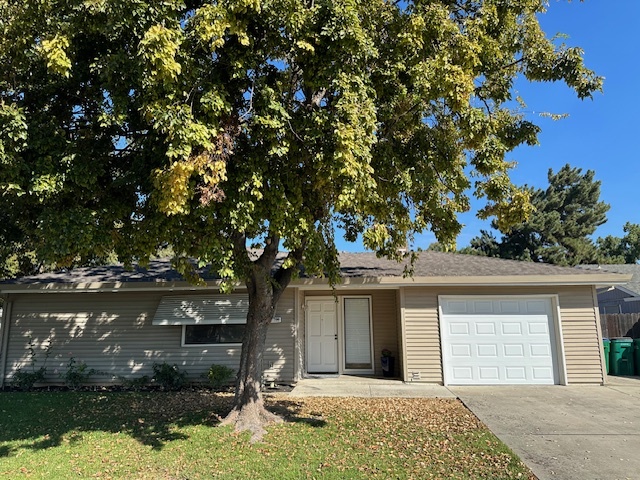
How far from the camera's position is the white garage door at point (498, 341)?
1070cm

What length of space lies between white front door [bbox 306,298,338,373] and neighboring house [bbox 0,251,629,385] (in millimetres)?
55

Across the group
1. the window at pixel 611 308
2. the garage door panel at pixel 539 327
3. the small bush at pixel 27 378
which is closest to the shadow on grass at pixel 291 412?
the garage door panel at pixel 539 327

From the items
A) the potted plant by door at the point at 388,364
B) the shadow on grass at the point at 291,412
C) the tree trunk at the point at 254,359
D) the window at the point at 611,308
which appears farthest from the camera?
the window at the point at 611,308

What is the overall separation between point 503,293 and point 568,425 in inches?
169

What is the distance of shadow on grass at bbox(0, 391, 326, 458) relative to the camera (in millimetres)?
6703

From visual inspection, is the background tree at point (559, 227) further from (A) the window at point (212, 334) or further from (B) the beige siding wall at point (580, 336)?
(A) the window at point (212, 334)

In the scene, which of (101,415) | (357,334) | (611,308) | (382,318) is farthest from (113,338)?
(611,308)

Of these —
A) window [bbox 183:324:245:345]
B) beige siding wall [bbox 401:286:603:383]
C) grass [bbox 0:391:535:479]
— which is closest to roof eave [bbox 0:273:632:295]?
beige siding wall [bbox 401:286:603:383]

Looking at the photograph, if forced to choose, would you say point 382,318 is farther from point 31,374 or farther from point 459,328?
point 31,374

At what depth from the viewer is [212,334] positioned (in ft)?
37.3

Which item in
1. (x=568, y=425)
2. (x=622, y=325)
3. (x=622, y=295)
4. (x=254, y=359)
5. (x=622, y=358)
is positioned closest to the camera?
(x=568, y=425)

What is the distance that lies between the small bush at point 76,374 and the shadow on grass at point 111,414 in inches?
32.2

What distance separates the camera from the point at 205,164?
5070mm

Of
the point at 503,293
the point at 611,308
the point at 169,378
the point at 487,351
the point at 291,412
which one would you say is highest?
the point at 611,308
